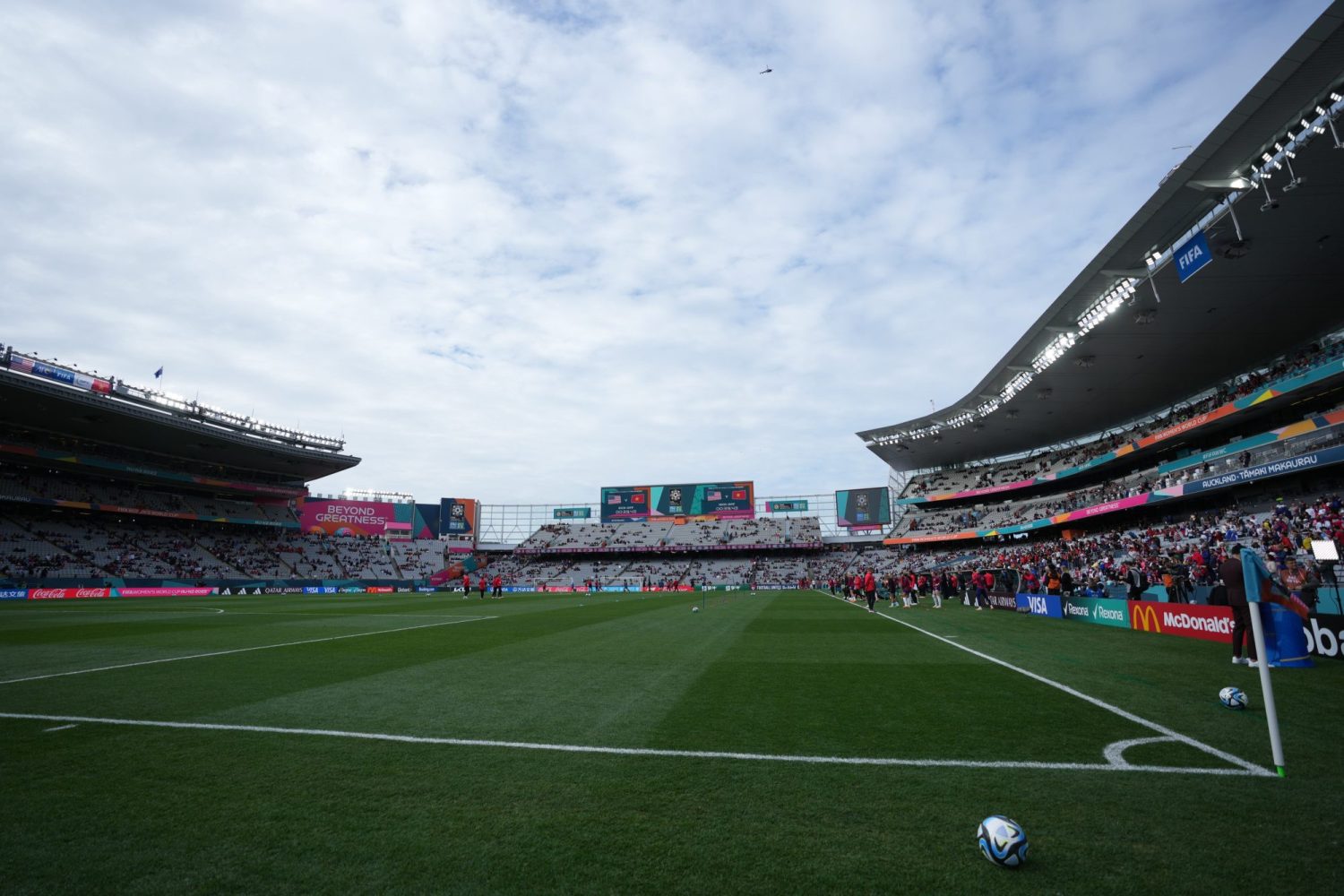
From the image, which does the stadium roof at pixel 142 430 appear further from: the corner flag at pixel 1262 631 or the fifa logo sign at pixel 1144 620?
the fifa logo sign at pixel 1144 620

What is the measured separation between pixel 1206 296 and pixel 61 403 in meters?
66.1

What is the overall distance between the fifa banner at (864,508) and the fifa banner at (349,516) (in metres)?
53.7

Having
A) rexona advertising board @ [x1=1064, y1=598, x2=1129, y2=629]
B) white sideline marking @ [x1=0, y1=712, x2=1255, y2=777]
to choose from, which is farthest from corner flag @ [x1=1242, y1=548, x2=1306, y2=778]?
rexona advertising board @ [x1=1064, y1=598, x2=1129, y2=629]

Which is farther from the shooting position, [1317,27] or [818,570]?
[818,570]

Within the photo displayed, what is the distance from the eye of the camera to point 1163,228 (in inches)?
795

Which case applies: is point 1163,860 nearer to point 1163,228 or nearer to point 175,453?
point 1163,228

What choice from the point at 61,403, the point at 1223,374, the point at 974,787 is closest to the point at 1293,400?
the point at 1223,374

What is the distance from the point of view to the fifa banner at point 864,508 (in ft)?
237

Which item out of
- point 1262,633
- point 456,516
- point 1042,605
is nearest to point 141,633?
point 1262,633

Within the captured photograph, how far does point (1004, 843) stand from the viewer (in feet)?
11.4

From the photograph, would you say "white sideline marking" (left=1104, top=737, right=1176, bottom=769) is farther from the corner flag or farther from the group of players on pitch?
the group of players on pitch

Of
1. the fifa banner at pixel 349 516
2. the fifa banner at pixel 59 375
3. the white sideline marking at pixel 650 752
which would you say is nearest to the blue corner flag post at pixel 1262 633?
the white sideline marking at pixel 650 752

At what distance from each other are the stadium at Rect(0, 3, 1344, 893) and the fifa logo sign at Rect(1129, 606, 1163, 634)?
9cm

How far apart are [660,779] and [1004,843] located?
8.26ft
